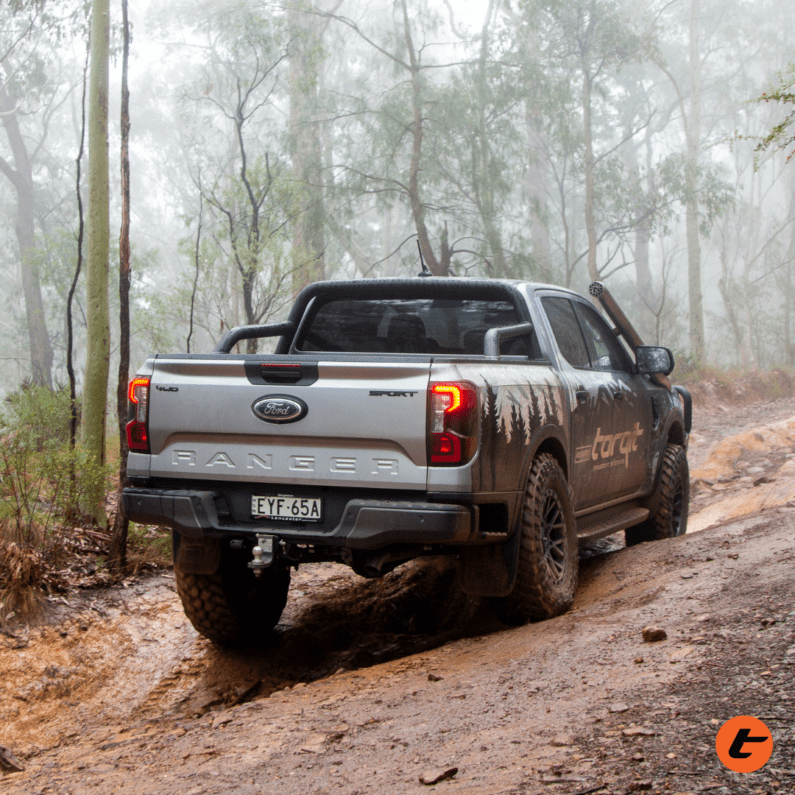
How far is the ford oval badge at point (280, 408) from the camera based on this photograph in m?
3.97

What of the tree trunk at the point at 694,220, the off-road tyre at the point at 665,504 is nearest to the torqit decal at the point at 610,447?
the off-road tyre at the point at 665,504

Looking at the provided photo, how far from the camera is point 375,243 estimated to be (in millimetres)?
39500

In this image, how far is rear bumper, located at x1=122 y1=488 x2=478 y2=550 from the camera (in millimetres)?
3820

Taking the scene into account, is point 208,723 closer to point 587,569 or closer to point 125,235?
point 587,569

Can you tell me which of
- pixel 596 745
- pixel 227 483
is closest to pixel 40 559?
pixel 227 483

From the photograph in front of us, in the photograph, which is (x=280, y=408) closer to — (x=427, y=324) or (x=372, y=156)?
(x=427, y=324)

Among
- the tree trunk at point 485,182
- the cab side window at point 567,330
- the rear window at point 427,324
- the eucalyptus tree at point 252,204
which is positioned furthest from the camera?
the tree trunk at point 485,182

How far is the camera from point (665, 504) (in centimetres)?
667

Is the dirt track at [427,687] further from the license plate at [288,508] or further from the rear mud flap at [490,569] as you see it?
the license plate at [288,508]

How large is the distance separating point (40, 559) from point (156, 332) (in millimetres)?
14495

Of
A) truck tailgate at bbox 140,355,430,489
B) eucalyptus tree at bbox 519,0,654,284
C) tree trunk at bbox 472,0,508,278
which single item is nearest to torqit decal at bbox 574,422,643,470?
truck tailgate at bbox 140,355,430,489

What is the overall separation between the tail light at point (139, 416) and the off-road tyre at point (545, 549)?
1.90m

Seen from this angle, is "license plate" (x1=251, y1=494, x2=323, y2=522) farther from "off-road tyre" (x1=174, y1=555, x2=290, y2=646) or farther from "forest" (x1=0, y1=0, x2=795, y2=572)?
"forest" (x1=0, y1=0, x2=795, y2=572)

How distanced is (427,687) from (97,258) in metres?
4.93
